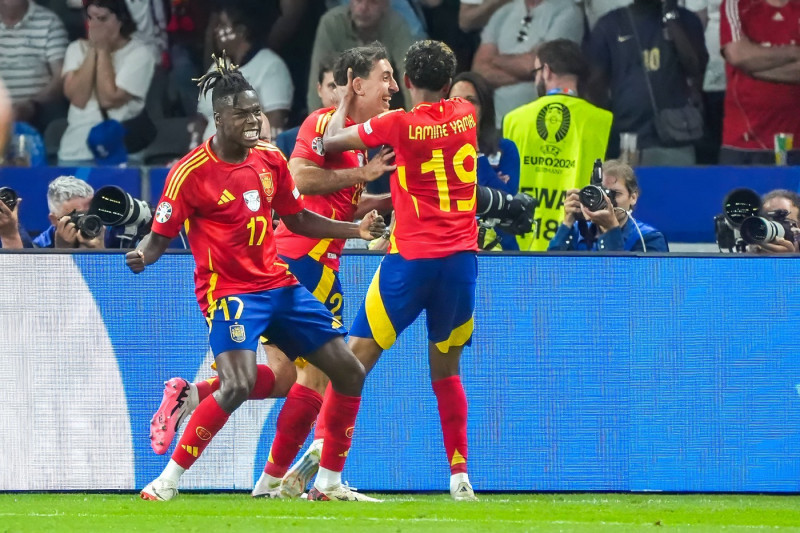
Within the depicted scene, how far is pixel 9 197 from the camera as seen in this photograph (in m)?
8.34

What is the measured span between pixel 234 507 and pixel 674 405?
8.40 feet

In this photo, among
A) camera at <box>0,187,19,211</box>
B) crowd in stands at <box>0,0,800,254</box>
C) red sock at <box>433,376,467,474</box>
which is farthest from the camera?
crowd in stands at <box>0,0,800,254</box>

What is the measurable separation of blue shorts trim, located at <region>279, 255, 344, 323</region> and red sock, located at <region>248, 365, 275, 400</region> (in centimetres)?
45

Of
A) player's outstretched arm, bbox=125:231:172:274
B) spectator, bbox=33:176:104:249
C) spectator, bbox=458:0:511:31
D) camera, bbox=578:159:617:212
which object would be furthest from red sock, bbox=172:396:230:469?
spectator, bbox=458:0:511:31

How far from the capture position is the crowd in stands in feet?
32.7

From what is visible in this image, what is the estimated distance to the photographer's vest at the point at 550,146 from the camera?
980 cm

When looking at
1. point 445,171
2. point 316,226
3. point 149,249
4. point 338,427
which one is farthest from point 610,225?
point 149,249

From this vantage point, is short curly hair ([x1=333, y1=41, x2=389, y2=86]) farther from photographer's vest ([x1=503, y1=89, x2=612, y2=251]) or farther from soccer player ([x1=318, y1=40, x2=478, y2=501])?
photographer's vest ([x1=503, y1=89, x2=612, y2=251])

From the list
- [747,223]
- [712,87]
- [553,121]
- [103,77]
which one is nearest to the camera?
[747,223]

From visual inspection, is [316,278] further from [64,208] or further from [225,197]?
[64,208]

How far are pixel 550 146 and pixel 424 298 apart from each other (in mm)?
3289

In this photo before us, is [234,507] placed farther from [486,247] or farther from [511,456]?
[486,247]

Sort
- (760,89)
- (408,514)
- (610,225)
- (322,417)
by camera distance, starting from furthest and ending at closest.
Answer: (760,89), (610,225), (322,417), (408,514)

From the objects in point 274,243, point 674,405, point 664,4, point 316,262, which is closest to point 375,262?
point 316,262
